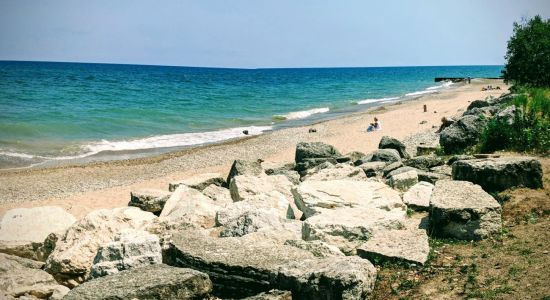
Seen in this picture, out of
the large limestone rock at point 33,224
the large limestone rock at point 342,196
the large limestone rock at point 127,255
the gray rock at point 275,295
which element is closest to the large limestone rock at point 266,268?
the gray rock at point 275,295

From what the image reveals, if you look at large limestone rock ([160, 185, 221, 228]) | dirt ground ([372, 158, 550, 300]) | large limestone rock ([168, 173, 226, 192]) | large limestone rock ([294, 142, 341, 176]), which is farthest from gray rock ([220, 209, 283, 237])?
large limestone rock ([294, 142, 341, 176])

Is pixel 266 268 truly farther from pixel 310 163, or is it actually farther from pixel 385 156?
pixel 385 156

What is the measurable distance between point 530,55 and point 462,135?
1579cm

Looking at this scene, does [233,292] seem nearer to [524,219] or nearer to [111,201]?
[524,219]

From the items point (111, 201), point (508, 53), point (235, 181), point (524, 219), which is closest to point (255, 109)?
point (508, 53)

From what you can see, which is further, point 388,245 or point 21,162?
point 21,162

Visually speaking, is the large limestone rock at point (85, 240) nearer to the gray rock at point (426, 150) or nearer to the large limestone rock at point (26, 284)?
the large limestone rock at point (26, 284)

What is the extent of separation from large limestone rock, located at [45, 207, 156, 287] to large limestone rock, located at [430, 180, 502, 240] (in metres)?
5.03

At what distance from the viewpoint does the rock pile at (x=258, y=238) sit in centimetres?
516

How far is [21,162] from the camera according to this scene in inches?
795

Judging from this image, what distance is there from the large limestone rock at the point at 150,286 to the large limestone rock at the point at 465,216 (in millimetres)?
3464

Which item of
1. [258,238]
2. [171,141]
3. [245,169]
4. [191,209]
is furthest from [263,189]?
[171,141]

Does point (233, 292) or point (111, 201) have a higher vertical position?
point (233, 292)

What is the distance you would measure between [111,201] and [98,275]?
308 inches
